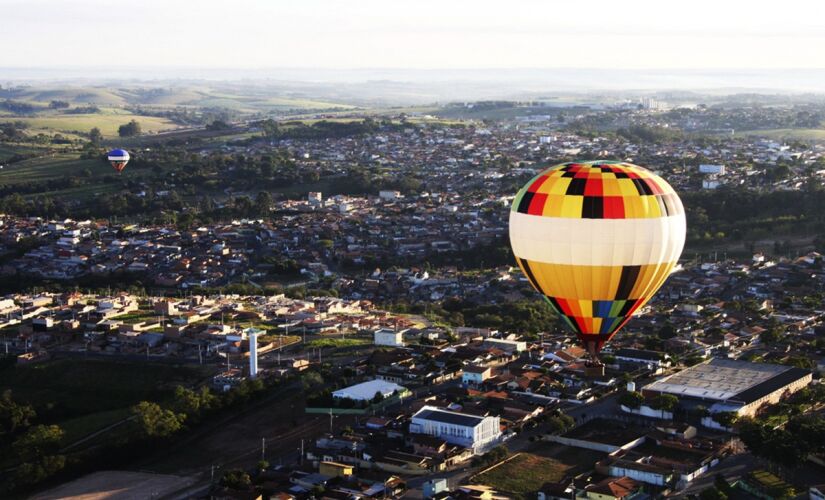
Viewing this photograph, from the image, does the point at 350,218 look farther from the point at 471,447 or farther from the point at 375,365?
the point at 471,447

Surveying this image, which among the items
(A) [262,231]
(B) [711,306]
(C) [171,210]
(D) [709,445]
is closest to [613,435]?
(D) [709,445]

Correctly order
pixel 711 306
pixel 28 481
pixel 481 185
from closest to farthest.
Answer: pixel 28 481 → pixel 711 306 → pixel 481 185

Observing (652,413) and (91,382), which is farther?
(91,382)

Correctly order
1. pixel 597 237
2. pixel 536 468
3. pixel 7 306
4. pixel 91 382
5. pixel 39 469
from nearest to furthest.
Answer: pixel 597 237 < pixel 536 468 < pixel 39 469 < pixel 91 382 < pixel 7 306

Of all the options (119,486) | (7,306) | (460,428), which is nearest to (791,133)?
(7,306)

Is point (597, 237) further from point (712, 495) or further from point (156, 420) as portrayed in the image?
point (156, 420)

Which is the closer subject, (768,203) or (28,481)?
(28,481)

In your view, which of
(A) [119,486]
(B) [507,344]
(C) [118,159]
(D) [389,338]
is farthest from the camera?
(C) [118,159]
